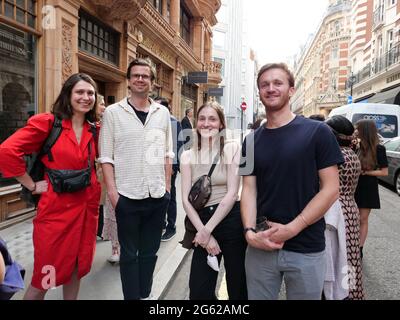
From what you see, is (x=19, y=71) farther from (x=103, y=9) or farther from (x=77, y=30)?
A: (x=103, y=9)

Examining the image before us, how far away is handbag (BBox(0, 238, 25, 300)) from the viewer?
1.34 m

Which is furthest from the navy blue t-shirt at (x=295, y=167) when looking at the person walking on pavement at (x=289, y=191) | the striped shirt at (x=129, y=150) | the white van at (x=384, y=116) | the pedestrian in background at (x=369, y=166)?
the white van at (x=384, y=116)

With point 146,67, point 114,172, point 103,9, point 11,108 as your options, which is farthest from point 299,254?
point 103,9

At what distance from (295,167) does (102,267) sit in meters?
2.91

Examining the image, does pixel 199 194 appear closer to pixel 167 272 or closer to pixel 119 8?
pixel 167 272

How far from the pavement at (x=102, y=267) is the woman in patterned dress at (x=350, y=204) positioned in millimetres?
1835

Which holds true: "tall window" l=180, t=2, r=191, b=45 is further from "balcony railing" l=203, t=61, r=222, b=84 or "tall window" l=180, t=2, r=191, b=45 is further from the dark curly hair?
the dark curly hair

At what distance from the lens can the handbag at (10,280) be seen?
4.41 ft

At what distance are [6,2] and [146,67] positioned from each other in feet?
13.1

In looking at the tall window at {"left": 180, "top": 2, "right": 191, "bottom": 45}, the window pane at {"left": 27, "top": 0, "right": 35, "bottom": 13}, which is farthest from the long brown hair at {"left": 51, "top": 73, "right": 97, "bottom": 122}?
the tall window at {"left": 180, "top": 2, "right": 191, "bottom": 45}

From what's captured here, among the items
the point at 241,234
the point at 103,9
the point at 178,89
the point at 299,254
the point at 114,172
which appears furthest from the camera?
the point at 178,89

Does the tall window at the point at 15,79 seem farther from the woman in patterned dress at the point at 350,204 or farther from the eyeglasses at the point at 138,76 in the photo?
the woman in patterned dress at the point at 350,204

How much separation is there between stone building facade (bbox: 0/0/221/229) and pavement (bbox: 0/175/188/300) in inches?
22.6

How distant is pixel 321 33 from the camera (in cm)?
5750
